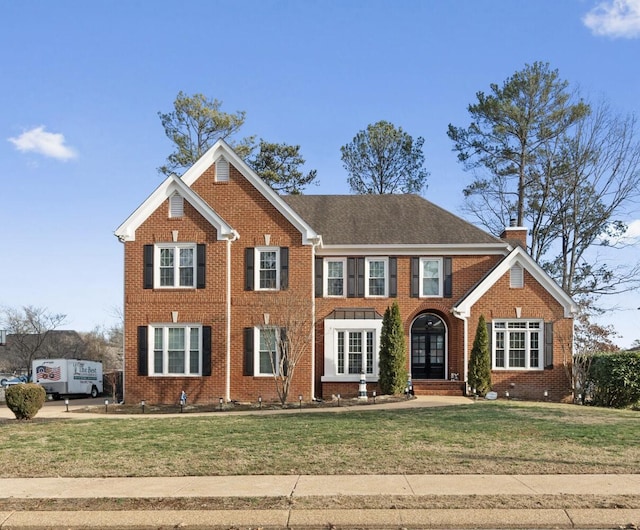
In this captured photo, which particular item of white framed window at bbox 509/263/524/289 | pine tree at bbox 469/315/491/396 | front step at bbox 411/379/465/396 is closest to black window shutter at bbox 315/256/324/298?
front step at bbox 411/379/465/396

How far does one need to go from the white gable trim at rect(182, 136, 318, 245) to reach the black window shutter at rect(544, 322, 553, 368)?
897 centimetres

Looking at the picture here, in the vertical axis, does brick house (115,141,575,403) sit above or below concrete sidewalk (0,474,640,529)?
above

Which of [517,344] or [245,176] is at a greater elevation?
[245,176]

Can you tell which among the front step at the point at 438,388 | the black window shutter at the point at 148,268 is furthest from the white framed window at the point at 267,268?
the front step at the point at 438,388

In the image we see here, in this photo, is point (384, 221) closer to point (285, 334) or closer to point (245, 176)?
point (245, 176)

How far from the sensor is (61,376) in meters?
34.6

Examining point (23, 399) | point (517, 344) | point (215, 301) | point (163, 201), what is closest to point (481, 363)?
point (517, 344)

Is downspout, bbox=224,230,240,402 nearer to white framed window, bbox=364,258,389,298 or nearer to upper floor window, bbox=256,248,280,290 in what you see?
upper floor window, bbox=256,248,280,290

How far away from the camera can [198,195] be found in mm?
24609

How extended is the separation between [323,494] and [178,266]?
1662 centimetres

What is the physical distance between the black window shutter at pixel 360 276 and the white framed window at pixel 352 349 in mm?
1349

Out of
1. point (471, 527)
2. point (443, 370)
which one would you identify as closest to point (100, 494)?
point (471, 527)

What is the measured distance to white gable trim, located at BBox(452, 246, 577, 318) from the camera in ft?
82.1

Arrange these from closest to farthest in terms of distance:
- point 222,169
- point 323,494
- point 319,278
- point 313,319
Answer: point 323,494
point 313,319
point 222,169
point 319,278
